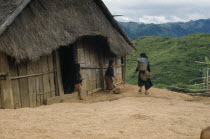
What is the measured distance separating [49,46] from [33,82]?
3.94 ft

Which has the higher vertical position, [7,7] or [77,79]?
[7,7]

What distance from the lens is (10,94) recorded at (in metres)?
7.28

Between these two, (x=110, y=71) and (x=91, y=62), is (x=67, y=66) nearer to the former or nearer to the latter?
(x=91, y=62)

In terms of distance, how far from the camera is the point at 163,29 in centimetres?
9906

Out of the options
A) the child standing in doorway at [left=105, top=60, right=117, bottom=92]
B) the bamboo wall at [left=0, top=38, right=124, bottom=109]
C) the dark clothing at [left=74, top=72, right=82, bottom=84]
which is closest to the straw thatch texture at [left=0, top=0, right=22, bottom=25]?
the bamboo wall at [left=0, top=38, right=124, bottom=109]

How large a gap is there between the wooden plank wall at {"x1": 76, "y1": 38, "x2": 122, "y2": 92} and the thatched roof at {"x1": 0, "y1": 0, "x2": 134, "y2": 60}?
0.65 metres

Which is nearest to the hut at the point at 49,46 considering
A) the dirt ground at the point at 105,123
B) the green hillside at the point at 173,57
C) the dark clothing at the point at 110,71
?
the dark clothing at the point at 110,71

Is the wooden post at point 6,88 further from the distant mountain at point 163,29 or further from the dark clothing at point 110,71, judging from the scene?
the distant mountain at point 163,29

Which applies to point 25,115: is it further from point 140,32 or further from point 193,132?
point 140,32

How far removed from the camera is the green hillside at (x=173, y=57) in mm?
24500

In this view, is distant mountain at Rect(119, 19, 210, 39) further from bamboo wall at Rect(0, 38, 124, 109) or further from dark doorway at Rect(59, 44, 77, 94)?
dark doorway at Rect(59, 44, 77, 94)

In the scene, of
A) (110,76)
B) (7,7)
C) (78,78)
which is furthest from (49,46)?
(110,76)

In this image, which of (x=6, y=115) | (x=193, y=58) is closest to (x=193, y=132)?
(x=6, y=115)

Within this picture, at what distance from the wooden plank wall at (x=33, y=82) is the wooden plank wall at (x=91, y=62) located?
5.29 ft
